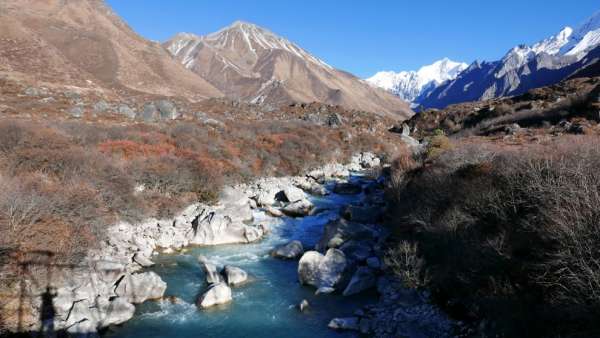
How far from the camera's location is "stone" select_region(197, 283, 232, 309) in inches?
515

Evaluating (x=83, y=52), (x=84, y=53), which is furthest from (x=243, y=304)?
(x=83, y=52)

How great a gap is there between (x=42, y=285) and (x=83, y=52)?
108 m

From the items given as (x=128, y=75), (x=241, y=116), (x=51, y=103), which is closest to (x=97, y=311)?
(x=51, y=103)

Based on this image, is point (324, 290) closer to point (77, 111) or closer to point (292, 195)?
point (292, 195)

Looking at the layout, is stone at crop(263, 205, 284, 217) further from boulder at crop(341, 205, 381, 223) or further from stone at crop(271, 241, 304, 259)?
stone at crop(271, 241, 304, 259)

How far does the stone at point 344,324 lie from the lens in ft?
39.2

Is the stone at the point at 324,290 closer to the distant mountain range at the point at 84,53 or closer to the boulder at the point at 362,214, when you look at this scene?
the boulder at the point at 362,214

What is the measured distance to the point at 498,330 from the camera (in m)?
10.3

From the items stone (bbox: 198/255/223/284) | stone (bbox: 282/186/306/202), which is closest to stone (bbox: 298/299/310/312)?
stone (bbox: 198/255/223/284)

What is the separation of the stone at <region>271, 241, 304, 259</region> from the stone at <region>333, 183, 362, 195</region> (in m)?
13.4

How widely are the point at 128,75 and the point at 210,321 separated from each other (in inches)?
4046

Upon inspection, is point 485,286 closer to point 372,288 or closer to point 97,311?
point 372,288

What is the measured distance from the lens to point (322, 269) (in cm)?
1509

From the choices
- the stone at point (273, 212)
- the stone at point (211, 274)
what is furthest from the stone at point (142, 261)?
the stone at point (273, 212)
